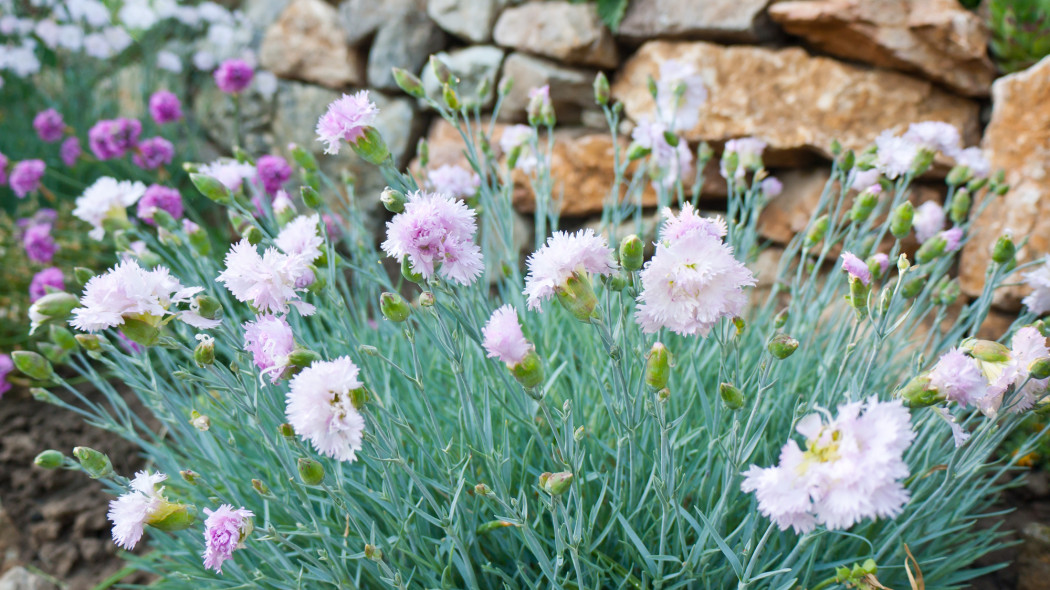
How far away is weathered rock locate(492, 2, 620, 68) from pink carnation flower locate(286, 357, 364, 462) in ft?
6.93

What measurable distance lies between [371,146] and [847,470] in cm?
81

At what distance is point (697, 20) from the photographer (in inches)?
95.2

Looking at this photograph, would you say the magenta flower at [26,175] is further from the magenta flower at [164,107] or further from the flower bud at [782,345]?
the flower bud at [782,345]

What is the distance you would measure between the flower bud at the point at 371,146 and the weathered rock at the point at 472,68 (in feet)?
5.72

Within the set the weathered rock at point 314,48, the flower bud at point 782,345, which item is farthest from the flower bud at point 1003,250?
the weathered rock at point 314,48

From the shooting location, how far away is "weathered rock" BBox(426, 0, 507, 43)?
2809mm

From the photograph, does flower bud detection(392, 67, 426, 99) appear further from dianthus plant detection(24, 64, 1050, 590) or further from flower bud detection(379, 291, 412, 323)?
flower bud detection(379, 291, 412, 323)

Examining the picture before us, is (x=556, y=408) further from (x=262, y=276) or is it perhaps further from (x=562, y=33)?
(x=562, y=33)

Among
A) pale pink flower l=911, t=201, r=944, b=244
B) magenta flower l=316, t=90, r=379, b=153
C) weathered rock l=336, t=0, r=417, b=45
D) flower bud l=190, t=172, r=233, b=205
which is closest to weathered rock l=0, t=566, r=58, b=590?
flower bud l=190, t=172, r=233, b=205

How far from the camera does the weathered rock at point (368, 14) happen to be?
2.97 m

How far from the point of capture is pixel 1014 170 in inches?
79.5

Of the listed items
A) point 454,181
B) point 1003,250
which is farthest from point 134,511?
point 1003,250

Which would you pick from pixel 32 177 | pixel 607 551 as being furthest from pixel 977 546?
pixel 32 177

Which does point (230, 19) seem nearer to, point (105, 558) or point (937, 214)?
point (105, 558)
